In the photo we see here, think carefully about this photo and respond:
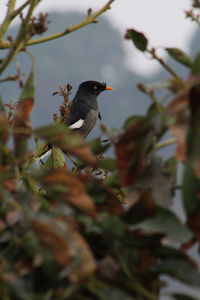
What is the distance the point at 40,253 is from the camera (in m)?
0.64

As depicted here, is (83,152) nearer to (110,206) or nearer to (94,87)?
(110,206)

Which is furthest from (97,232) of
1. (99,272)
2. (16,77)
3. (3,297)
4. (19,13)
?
(19,13)

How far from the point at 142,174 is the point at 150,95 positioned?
0.44ft

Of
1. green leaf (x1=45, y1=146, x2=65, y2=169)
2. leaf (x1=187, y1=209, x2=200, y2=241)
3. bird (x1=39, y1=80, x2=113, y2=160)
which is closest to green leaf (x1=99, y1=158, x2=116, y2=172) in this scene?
leaf (x1=187, y1=209, x2=200, y2=241)

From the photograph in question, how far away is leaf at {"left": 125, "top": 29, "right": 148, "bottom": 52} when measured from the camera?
0.96m

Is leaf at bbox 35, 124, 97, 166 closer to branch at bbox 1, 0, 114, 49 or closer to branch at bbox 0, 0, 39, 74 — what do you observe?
branch at bbox 0, 0, 39, 74

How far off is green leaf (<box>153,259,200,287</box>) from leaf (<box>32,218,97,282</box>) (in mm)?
149

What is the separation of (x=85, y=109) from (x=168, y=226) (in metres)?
7.33

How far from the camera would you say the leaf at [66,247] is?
2.01ft

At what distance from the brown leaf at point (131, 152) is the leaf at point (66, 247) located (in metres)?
0.16

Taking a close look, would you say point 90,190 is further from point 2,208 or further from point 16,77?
point 16,77

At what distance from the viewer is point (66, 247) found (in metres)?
0.62

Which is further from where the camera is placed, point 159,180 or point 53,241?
point 159,180

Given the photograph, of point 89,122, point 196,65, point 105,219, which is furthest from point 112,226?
point 89,122
